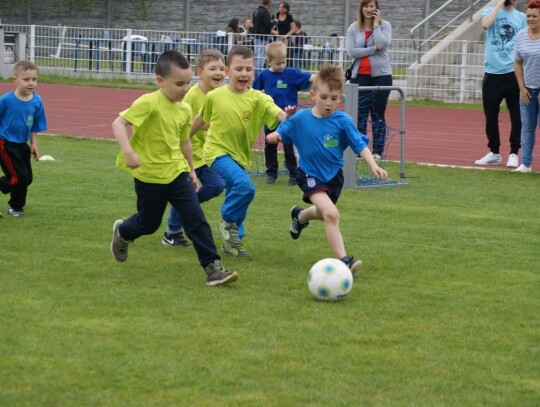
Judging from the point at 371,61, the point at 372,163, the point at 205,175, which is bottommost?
the point at 205,175

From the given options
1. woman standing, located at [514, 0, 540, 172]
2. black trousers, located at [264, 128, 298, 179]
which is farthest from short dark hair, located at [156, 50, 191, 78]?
woman standing, located at [514, 0, 540, 172]

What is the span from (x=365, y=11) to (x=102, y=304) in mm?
8588

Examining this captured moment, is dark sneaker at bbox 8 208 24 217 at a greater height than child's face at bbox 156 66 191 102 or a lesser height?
lesser

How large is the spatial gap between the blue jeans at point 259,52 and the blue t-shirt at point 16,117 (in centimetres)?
1653

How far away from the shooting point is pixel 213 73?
29.0 ft

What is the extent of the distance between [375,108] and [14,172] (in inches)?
222

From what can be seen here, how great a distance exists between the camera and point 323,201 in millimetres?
7852

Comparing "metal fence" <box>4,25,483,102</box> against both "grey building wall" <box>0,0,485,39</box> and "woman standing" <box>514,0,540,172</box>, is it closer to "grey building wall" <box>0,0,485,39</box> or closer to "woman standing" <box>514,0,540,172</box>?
"woman standing" <box>514,0,540,172</box>

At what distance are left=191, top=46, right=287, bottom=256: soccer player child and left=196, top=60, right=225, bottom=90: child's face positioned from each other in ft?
0.28

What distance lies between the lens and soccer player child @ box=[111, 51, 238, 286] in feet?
24.2

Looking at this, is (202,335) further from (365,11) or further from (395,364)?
(365,11)

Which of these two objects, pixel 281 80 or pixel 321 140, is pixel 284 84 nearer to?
pixel 281 80

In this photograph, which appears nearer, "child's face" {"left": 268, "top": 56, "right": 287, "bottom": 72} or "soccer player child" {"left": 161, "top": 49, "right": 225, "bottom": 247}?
"soccer player child" {"left": 161, "top": 49, "right": 225, "bottom": 247}

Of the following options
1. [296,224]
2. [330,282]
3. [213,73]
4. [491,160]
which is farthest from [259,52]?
[330,282]
